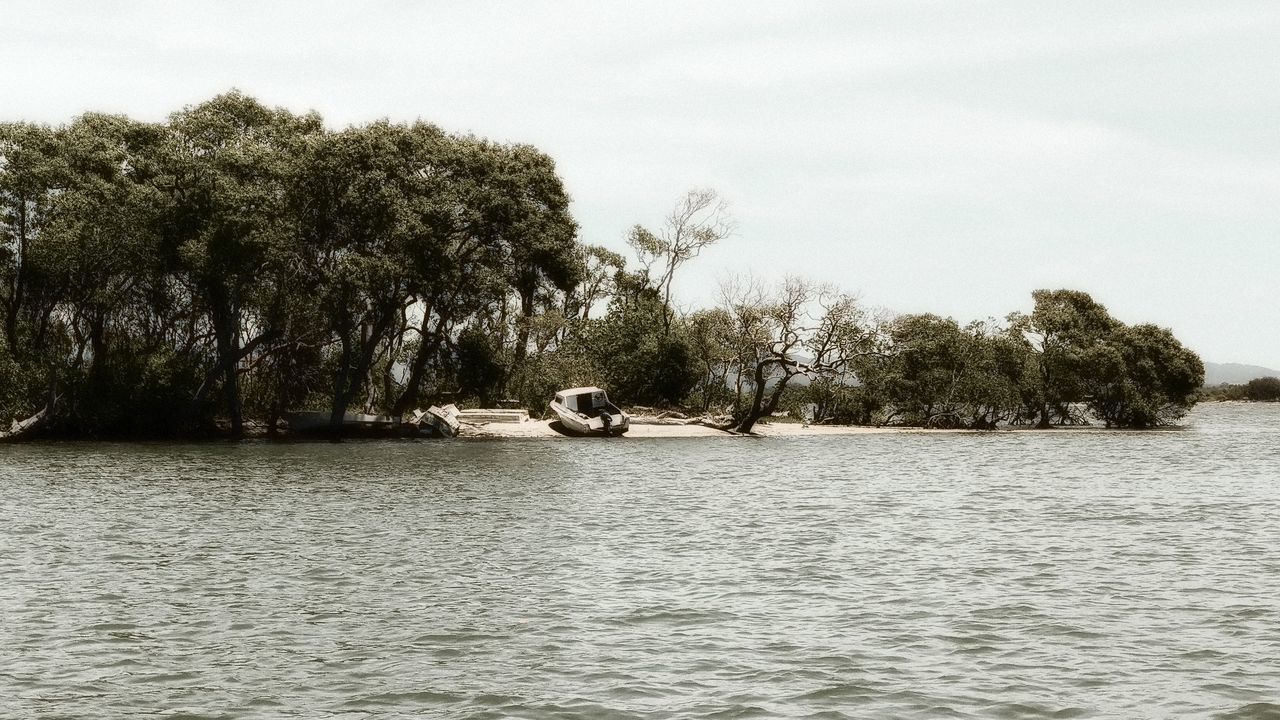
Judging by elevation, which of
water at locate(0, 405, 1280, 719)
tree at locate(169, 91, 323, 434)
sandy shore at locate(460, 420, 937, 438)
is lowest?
water at locate(0, 405, 1280, 719)

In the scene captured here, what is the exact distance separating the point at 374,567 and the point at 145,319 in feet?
153

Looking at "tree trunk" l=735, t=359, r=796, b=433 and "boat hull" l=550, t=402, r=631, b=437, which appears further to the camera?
"tree trunk" l=735, t=359, r=796, b=433

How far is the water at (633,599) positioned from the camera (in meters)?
13.4

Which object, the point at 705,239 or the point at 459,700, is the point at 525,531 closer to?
the point at 459,700

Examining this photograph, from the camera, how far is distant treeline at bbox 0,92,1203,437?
56.0 m

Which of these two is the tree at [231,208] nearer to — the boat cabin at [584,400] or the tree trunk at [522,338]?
the boat cabin at [584,400]

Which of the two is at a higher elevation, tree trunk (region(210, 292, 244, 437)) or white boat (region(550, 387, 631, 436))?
tree trunk (region(210, 292, 244, 437))

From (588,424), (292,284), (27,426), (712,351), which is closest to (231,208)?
(292,284)

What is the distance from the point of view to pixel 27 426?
58.3 metres

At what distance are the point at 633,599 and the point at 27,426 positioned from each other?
1985 inches

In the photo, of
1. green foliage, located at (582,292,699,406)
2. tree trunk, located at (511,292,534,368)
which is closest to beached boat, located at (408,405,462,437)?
tree trunk, located at (511,292,534,368)

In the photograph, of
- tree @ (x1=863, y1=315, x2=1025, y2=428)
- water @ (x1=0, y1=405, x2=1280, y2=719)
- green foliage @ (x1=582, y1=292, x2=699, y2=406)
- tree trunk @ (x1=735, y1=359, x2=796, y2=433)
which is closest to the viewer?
water @ (x1=0, y1=405, x2=1280, y2=719)

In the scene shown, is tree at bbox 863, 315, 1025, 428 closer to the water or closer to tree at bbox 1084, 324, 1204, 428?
tree at bbox 1084, 324, 1204, 428

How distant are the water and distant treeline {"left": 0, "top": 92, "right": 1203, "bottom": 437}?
20.1 m
